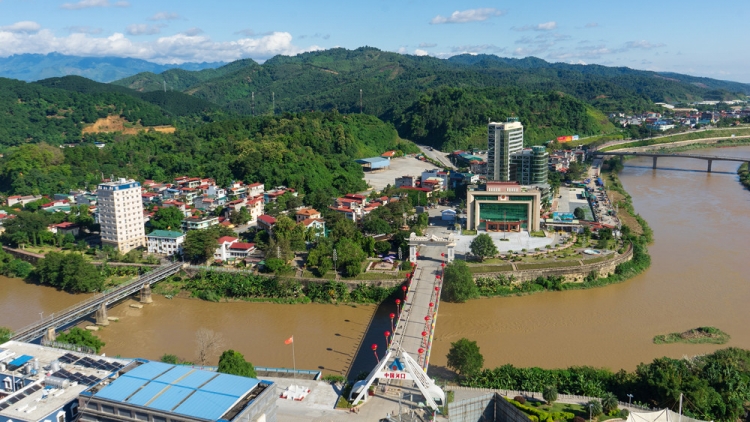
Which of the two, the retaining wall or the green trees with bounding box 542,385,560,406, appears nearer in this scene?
the green trees with bounding box 542,385,560,406

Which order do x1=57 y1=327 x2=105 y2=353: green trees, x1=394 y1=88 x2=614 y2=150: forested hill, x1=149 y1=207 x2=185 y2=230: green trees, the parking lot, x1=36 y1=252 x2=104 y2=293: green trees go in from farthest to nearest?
x1=394 y1=88 x2=614 y2=150: forested hill, the parking lot, x1=149 y1=207 x2=185 y2=230: green trees, x1=36 y1=252 x2=104 y2=293: green trees, x1=57 y1=327 x2=105 y2=353: green trees

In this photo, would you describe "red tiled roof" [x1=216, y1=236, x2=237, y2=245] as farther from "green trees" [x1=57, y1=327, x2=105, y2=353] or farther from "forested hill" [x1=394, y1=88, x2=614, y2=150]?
"forested hill" [x1=394, y1=88, x2=614, y2=150]

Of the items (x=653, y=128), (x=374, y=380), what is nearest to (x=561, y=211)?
(x=374, y=380)

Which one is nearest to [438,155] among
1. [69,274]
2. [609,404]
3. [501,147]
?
[501,147]

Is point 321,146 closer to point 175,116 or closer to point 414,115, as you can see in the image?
point 414,115

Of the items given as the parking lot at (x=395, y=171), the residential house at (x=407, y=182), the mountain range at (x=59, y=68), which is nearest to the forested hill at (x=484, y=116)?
the parking lot at (x=395, y=171)

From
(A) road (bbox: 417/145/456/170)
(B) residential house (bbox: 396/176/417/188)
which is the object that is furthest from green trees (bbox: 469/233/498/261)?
(A) road (bbox: 417/145/456/170)

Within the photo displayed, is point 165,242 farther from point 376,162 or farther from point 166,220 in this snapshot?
point 376,162

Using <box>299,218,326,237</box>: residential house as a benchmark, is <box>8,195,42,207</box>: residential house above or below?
above
